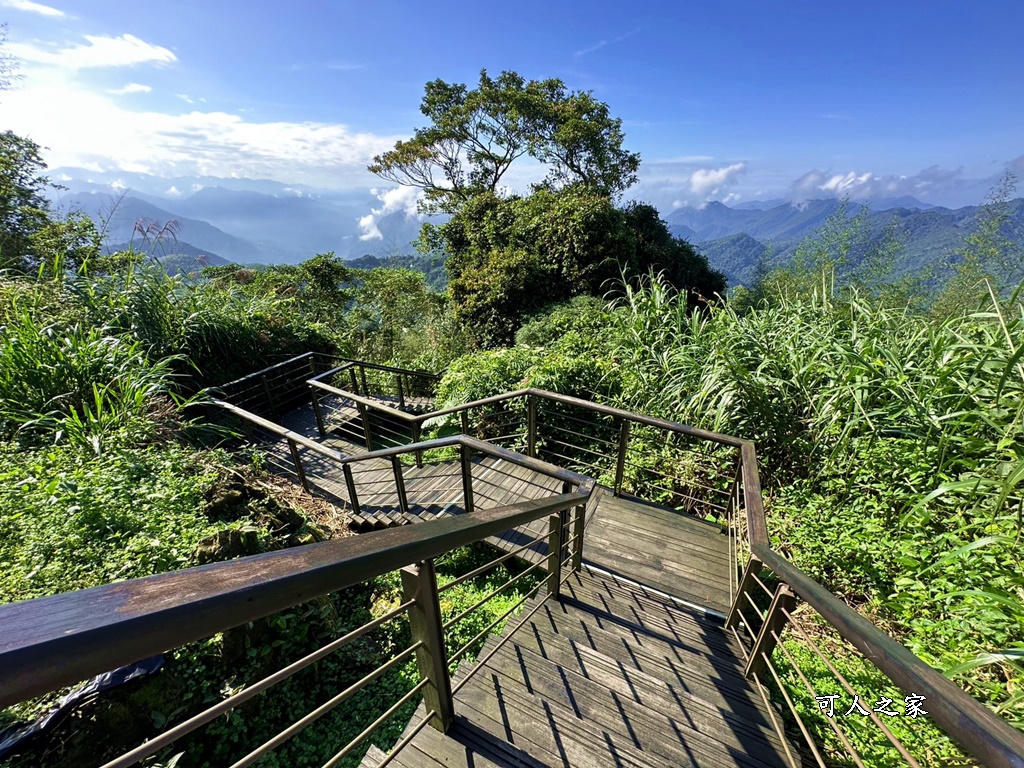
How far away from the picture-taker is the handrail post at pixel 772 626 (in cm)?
189

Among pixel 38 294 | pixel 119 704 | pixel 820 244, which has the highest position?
pixel 820 244

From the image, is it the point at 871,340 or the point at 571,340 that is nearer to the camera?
the point at 871,340

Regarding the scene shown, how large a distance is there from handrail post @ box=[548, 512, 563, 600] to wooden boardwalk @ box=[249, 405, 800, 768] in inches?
4.6

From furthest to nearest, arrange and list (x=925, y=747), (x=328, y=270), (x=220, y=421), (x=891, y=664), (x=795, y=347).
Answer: (x=328, y=270) → (x=220, y=421) → (x=795, y=347) → (x=925, y=747) → (x=891, y=664)

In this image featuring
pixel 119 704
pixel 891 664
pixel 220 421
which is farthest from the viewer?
pixel 220 421

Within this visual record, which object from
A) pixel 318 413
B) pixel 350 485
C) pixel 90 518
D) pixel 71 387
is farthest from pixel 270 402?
pixel 90 518

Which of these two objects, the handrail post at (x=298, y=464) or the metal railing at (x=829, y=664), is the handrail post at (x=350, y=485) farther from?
the metal railing at (x=829, y=664)

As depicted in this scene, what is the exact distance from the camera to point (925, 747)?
2172 mm

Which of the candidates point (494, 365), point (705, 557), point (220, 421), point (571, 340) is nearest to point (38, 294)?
point (220, 421)

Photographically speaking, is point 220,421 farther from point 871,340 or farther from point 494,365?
point 871,340

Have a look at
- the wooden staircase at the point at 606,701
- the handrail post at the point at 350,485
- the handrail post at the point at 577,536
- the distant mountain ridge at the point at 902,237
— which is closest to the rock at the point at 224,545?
the handrail post at the point at 350,485

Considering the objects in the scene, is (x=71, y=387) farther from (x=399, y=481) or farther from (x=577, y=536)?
(x=577, y=536)

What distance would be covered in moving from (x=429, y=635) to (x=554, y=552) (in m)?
1.29

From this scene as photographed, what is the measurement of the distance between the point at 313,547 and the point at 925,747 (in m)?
3.19
